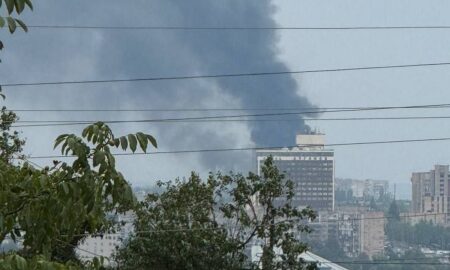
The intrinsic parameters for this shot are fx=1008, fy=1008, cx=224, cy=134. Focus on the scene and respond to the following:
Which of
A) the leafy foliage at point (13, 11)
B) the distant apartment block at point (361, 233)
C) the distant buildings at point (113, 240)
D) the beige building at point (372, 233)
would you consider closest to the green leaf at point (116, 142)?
the leafy foliage at point (13, 11)

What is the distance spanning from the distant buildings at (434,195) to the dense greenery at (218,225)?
73.8 feet

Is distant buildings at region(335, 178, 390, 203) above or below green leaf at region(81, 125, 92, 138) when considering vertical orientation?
above

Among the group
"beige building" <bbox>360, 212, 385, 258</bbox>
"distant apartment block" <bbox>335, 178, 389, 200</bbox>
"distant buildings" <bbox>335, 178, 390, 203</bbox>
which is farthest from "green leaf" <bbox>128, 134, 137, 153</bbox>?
"distant apartment block" <bbox>335, 178, 389, 200</bbox>

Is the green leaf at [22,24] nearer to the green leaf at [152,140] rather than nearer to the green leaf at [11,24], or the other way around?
the green leaf at [11,24]

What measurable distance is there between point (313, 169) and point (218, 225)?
20.9m

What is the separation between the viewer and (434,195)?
40.1 m

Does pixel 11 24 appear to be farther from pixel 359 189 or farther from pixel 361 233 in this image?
pixel 359 189

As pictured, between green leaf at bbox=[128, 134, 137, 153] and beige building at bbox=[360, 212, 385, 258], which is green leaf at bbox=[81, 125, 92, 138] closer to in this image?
green leaf at bbox=[128, 134, 137, 153]

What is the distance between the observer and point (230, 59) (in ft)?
335

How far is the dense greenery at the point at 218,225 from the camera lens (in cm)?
1698

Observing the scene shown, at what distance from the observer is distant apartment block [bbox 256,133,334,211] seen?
33794mm

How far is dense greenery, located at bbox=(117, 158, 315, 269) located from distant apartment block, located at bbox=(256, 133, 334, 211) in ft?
42.8

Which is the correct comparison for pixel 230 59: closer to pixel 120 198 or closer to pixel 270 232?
pixel 270 232

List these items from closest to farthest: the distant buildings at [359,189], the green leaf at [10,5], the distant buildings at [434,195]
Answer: the green leaf at [10,5] → the distant buildings at [434,195] → the distant buildings at [359,189]
